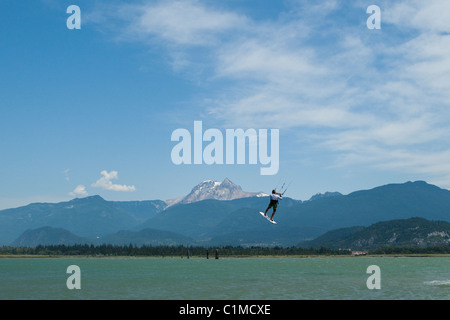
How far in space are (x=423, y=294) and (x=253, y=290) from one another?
94.7 feet

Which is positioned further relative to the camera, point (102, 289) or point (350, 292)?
point (102, 289)

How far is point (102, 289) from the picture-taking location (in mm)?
99250
